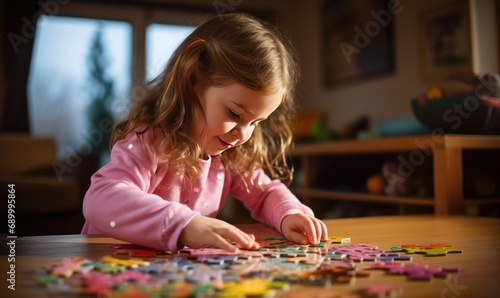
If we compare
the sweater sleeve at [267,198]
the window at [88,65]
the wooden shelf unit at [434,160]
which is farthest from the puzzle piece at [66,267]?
the window at [88,65]

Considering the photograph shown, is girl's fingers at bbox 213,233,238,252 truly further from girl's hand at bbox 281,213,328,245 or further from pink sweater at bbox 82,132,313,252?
girl's hand at bbox 281,213,328,245

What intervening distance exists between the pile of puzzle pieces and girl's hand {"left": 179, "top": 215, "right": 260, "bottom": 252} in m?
0.01

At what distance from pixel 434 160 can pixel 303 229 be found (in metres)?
0.85

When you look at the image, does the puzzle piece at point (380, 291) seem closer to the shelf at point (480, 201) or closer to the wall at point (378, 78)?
the shelf at point (480, 201)

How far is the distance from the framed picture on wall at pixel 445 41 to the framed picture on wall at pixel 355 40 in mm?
363

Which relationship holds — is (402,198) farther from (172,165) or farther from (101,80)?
(101,80)

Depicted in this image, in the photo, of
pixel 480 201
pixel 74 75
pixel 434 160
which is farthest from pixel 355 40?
pixel 74 75

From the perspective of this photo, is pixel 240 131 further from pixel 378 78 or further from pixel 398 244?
pixel 378 78

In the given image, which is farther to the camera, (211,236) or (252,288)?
(211,236)

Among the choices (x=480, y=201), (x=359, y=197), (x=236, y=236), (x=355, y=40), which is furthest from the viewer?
(x=355, y=40)

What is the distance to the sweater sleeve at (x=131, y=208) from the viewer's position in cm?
78

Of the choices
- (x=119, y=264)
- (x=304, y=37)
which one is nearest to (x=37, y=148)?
(x=304, y=37)

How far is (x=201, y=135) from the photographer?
1079mm
